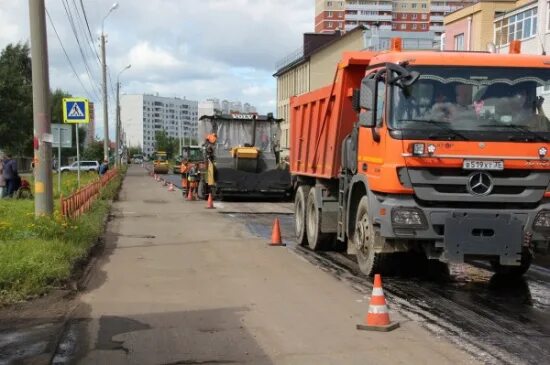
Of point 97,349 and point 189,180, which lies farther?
point 189,180

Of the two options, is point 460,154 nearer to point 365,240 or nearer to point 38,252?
point 365,240

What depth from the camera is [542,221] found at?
306 inches

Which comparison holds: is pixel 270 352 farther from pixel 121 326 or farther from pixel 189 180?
pixel 189 180

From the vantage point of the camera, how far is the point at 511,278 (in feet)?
30.0

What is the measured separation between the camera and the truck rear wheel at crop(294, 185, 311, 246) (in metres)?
12.8

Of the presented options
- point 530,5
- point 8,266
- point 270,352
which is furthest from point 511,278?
point 530,5

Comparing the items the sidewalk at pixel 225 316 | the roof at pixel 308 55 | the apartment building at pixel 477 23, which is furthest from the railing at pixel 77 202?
the roof at pixel 308 55

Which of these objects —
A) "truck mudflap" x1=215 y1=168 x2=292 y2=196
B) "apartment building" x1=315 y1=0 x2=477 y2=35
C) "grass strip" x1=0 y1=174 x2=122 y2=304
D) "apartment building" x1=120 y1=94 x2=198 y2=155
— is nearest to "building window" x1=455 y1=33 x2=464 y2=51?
"truck mudflap" x1=215 y1=168 x2=292 y2=196

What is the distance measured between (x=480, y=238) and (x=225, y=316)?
318 centimetres

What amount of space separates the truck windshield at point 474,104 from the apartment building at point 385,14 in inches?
5264

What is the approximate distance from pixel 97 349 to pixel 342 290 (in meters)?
3.58

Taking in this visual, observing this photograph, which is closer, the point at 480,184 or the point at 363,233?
the point at 480,184

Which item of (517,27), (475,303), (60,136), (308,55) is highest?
(308,55)

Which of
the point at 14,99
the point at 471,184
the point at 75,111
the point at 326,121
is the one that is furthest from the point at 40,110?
the point at 14,99
